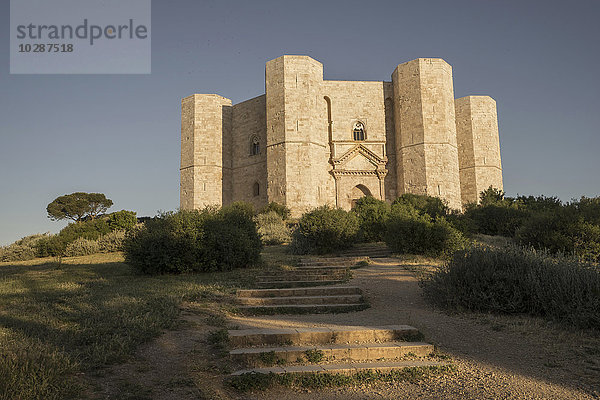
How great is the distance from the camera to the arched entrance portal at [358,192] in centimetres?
2858

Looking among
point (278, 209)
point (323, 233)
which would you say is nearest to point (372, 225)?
point (323, 233)

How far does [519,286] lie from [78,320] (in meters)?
5.83

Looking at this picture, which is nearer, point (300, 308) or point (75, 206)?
point (300, 308)

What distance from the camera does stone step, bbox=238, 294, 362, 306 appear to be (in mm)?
6793

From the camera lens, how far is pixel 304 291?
7.37m

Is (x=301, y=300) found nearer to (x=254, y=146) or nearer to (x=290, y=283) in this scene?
(x=290, y=283)

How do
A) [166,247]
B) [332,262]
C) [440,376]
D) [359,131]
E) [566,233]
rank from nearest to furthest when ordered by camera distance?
[440,376] < [166,247] < [332,262] < [566,233] < [359,131]

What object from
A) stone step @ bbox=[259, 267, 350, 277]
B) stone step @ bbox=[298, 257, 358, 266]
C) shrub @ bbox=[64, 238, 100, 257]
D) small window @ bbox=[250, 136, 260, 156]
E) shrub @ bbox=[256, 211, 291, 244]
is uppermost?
small window @ bbox=[250, 136, 260, 156]

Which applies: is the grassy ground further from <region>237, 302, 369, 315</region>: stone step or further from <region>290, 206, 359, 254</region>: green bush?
<region>290, 206, 359, 254</region>: green bush

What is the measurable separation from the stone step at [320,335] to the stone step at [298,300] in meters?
2.02

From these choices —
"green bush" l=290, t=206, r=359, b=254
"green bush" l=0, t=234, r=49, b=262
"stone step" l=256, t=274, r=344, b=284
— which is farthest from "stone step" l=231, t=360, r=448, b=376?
"green bush" l=0, t=234, r=49, b=262

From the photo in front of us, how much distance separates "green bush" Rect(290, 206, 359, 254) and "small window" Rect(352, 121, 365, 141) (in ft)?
50.4

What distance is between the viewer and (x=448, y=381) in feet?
11.8

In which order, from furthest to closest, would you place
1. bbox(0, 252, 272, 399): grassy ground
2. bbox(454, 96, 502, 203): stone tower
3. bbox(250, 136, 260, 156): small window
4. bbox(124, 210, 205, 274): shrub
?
bbox(454, 96, 502, 203): stone tower → bbox(250, 136, 260, 156): small window → bbox(124, 210, 205, 274): shrub → bbox(0, 252, 272, 399): grassy ground
